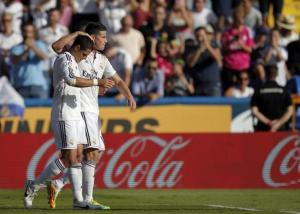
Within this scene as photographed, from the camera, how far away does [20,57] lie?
66.6ft

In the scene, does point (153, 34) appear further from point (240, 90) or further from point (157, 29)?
point (240, 90)

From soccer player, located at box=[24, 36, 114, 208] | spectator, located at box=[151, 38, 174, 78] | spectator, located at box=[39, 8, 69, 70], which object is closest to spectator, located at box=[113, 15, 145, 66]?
spectator, located at box=[151, 38, 174, 78]

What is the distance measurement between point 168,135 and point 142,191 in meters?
1.56

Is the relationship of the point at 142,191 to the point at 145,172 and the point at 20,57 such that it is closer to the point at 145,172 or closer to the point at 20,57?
the point at 145,172

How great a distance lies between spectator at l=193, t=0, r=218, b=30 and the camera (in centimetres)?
2239

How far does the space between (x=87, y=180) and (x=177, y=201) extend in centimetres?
263

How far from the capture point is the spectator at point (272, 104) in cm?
1898

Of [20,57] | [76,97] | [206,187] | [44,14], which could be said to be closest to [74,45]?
[76,97]

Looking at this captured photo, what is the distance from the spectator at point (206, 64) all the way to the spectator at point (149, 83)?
0.93 metres

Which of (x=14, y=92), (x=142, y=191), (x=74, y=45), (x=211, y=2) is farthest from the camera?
(x=211, y=2)

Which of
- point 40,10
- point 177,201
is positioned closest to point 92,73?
point 177,201

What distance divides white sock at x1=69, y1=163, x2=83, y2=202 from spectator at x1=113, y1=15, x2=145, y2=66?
9217 mm

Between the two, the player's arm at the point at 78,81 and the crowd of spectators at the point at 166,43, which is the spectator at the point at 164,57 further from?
the player's arm at the point at 78,81

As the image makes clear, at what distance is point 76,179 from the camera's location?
1204cm
